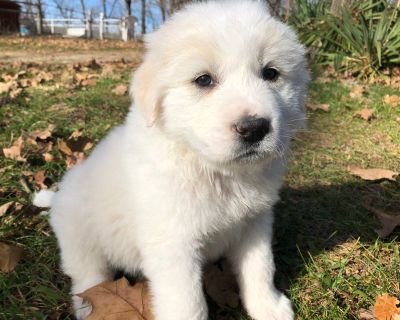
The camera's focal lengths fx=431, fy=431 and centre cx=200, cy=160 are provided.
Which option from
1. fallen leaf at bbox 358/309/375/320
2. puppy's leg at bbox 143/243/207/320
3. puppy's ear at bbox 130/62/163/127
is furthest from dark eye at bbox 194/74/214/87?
fallen leaf at bbox 358/309/375/320

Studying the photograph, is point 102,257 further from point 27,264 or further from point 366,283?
point 366,283

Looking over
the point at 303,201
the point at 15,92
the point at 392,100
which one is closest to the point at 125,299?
the point at 303,201

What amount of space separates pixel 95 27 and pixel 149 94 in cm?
3494

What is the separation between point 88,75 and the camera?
22.7 ft

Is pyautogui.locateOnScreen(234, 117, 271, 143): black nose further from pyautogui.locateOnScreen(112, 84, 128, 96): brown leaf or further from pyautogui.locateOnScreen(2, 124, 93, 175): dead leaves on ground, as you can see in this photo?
pyautogui.locateOnScreen(112, 84, 128, 96): brown leaf

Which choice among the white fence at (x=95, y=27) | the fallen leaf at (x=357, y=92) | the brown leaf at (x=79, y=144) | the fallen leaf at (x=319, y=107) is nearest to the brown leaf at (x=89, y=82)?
the brown leaf at (x=79, y=144)

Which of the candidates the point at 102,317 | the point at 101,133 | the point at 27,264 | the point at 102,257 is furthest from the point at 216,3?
the point at 101,133

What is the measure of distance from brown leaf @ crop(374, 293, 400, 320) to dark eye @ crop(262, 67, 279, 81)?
1.05 meters

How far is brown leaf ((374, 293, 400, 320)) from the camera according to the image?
1.78m

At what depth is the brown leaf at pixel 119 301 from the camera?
1899 millimetres

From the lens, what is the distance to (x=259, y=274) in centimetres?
203

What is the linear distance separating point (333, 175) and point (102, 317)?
2163 millimetres

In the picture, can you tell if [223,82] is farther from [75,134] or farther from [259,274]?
[75,134]

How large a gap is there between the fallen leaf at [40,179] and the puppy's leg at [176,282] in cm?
149
